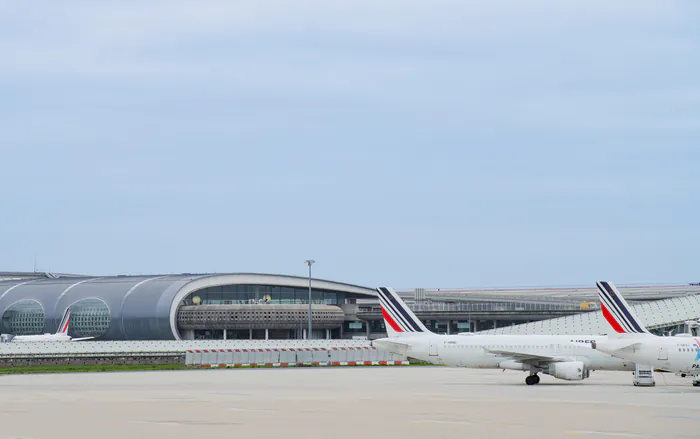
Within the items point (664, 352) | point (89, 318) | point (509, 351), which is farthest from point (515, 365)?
point (89, 318)

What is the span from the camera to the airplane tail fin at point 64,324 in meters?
114

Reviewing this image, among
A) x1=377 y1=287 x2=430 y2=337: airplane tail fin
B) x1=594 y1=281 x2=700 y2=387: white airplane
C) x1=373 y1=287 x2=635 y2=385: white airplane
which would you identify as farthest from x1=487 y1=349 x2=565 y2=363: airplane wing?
x1=377 y1=287 x2=430 y2=337: airplane tail fin

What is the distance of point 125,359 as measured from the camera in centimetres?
8575

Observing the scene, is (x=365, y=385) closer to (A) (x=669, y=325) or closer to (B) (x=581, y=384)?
(B) (x=581, y=384)

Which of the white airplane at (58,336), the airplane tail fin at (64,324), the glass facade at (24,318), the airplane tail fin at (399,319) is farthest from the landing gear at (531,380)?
the glass facade at (24,318)

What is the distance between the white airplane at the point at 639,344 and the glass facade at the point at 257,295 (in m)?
72.6

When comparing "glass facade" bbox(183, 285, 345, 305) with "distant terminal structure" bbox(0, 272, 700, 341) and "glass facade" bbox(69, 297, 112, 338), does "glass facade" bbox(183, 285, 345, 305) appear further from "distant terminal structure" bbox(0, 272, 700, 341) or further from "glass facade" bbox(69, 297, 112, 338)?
"glass facade" bbox(69, 297, 112, 338)

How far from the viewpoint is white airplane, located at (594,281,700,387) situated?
2031 inches

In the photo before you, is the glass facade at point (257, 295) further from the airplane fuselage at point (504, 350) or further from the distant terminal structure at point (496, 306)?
the airplane fuselage at point (504, 350)

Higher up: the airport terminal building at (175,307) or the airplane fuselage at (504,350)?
the airport terminal building at (175,307)

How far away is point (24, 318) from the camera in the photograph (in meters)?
121

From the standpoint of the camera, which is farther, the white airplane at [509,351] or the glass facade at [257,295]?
the glass facade at [257,295]

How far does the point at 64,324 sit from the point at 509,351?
7155 centimetres

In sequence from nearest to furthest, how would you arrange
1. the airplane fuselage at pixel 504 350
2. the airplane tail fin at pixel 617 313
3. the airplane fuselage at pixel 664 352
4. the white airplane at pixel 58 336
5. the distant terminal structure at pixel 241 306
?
the airplane fuselage at pixel 664 352 < the airplane tail fin at pixel 617 313 < the airplane fuselage at pixel 504 350 < the white airplane at pixel 58 336 < the distant terminal structure at pixel 241 306
